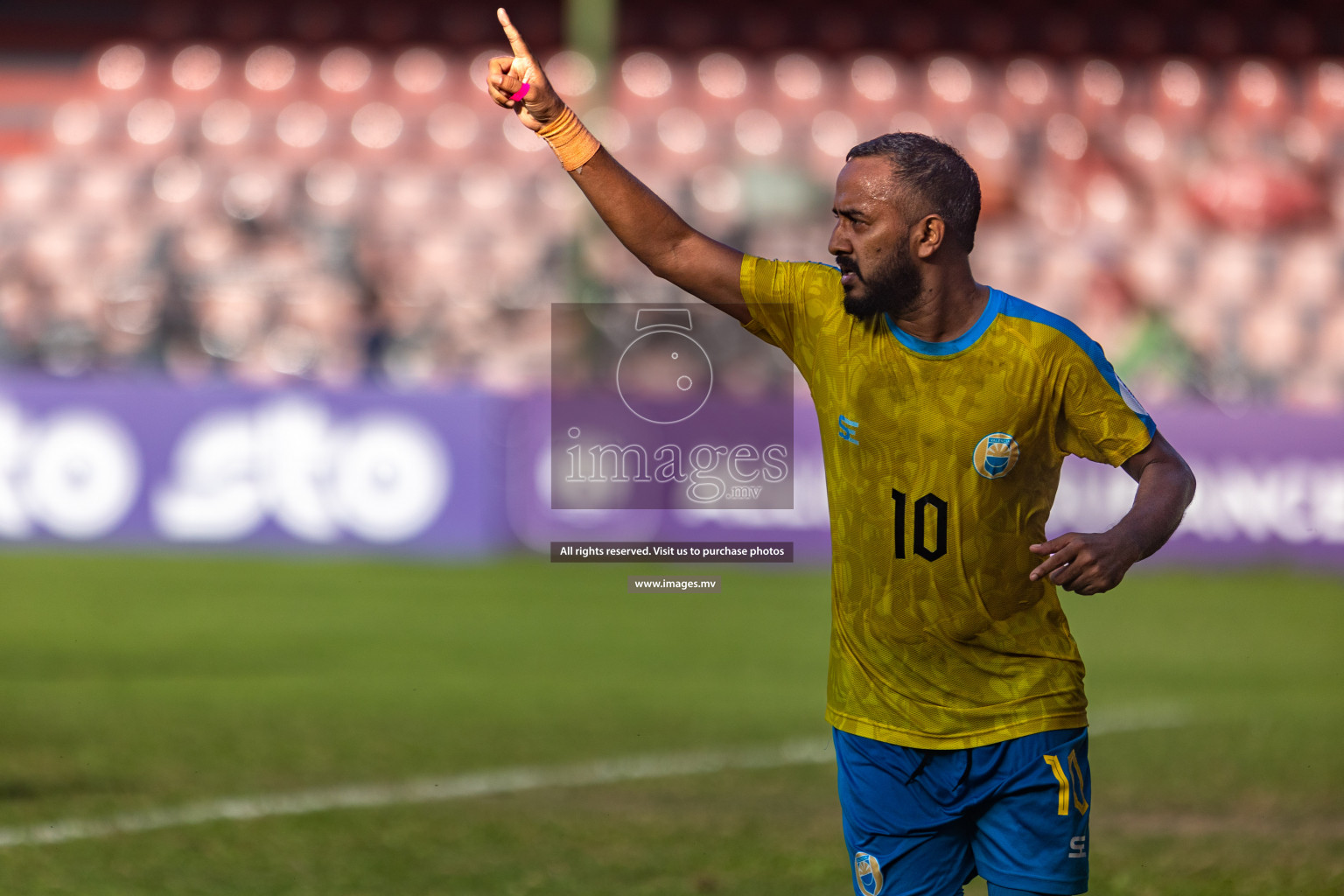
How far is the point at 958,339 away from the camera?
12.3ft

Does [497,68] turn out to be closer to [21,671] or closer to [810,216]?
[21,671]

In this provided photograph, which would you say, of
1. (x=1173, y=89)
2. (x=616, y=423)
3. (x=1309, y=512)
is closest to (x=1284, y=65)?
(x=1173, y=89)

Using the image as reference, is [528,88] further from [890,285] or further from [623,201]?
[890,285]

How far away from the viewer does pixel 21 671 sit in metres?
10.3

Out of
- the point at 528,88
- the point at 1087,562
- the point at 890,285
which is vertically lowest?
the point at 1087,562

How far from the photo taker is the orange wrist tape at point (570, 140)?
3.93 meters

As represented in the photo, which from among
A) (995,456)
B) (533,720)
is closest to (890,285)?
(995,456)

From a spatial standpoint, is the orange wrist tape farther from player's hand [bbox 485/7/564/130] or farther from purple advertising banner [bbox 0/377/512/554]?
purple advertising banner [bbox 0/377/512/554]

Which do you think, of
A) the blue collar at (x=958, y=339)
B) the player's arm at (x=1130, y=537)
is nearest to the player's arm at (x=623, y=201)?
the blue collar at (x=958, y=339)

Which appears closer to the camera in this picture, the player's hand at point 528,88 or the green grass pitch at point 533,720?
the player's hand at point 528,88

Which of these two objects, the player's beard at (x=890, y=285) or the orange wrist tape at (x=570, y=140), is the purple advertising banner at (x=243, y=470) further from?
the player's beard at (x=890, y=285)

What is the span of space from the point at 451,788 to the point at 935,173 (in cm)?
467

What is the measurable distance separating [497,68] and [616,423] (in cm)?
553

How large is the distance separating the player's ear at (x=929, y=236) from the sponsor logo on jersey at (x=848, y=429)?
41cm
